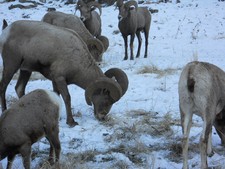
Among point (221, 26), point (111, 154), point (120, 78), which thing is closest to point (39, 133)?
point (111, 154)

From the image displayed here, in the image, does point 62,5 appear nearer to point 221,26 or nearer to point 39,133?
point 221,26

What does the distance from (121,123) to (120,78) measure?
968 mm

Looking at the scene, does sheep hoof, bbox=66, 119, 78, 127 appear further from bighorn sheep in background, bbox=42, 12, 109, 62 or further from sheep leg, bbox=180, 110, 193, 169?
sheep leg, bbox=180, 110, 193, 169

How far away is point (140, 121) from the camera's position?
22.1ft

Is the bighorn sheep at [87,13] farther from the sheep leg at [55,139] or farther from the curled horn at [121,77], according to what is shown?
the sheep leg at [55,139]

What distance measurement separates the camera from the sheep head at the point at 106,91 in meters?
7.07

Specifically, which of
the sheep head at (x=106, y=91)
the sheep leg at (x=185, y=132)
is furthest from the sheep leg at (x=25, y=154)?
the sheep head at (x=106, y=91)

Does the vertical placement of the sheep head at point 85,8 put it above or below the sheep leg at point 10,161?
below

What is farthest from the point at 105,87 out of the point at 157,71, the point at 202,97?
the point at 157,71

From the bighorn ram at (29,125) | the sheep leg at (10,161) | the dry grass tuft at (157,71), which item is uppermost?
the bighorn ram at (29,125)

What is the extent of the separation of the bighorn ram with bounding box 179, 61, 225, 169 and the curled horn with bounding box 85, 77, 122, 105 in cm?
207

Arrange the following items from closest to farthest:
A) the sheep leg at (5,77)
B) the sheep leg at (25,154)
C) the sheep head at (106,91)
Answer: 1. the sheep leg at (25,154)
2. the sheep head at (106,91)
3. the sheep leg at (5,77)

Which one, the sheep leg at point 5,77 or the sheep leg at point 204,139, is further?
the sheep leg at point 5,77

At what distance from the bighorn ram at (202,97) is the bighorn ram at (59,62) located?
2.13 metres
